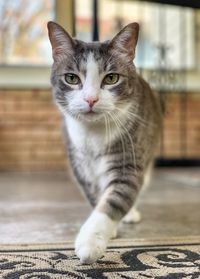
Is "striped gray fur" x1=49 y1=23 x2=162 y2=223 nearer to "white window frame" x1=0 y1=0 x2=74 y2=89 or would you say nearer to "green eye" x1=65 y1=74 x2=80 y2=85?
"green eye" x1=65 y1=74 x2=80 y2=85

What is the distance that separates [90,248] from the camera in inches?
32.4

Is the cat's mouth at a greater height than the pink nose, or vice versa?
the pink nose

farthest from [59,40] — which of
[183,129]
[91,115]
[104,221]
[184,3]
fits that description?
[183,129]

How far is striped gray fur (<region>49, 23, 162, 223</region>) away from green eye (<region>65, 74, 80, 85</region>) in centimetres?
1

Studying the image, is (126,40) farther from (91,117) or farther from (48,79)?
(48,79)

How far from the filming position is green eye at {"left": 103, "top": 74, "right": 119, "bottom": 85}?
1025 millimetres

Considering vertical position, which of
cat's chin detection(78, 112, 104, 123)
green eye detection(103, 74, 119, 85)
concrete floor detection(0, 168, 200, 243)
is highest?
green eye detection(103, 74, 119, 85)

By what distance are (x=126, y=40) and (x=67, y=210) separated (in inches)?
27.9

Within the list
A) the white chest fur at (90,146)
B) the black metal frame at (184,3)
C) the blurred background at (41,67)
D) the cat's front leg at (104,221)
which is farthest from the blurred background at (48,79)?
the cat's front leg at (104,221)

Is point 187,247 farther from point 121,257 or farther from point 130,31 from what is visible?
point 130,31

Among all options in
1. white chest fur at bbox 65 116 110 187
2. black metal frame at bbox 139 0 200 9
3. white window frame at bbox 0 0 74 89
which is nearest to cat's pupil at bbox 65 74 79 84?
white chest fur at bbox 65 116 110 187

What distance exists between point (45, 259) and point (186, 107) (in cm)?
280

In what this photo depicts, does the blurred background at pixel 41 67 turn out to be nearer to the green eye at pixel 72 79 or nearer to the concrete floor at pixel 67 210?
the concrete floor at pixel 67 210

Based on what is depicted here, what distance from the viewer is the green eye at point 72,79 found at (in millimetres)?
1023
